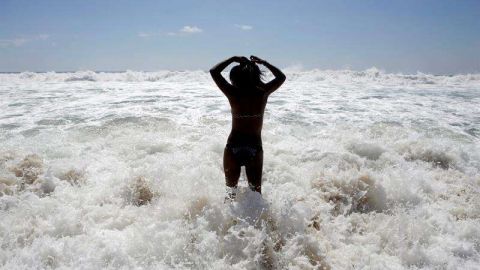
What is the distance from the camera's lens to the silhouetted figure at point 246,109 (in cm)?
385

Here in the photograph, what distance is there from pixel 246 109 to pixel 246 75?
0.38 meters

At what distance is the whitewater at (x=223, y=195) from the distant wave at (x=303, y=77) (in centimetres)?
1889

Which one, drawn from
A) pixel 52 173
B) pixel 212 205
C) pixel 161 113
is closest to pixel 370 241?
pixel 212 205

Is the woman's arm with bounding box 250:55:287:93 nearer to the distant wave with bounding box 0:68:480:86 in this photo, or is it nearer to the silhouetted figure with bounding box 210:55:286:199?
the silhouetted figure with bounding box 210:55:286:199

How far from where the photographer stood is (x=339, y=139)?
800 cm

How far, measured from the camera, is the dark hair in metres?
3.79

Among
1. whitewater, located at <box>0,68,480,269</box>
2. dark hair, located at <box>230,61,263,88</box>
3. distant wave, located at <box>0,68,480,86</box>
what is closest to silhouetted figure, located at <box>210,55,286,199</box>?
dark hair, located at <box>230,61,263,88</box>

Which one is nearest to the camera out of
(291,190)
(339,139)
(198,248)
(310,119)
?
(198,248)

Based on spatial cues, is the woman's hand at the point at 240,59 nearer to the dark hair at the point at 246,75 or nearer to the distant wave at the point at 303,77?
the dark hair at the point at 246,75

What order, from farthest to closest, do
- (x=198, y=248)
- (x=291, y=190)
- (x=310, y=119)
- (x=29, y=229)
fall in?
1. (x=310, y=119)
2. (x=291, y=190)
3. (x=29, y=229)
4. (x=198, y=248)

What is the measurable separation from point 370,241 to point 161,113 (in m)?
7.73

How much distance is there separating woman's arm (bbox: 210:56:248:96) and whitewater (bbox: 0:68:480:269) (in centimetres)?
125

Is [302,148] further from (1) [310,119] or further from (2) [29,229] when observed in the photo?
(2) [29,229]

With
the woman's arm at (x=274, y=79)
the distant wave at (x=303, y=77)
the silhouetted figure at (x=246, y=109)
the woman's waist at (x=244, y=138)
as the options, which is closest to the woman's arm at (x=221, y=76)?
the silhouetted figure at (x=246, y=109)
